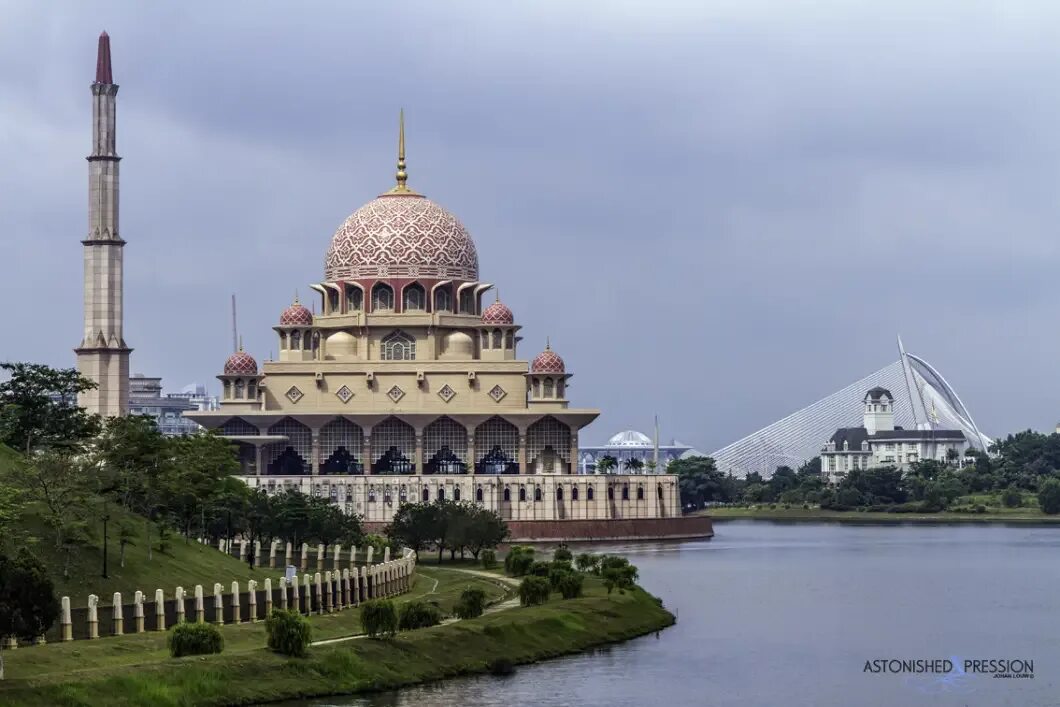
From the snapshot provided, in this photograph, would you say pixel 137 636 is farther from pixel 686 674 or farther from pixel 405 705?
pixel 686 674

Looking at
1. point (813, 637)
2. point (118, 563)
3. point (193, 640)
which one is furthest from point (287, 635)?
point (813, 637)

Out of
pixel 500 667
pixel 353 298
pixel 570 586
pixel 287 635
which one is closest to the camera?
pixel 287 635

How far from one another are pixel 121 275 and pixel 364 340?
21219 mm

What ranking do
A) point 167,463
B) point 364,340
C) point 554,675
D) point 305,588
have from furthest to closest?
point 364,340
point 167,463
point 305,588
point 554,675

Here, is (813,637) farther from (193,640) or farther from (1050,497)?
(1050,497)

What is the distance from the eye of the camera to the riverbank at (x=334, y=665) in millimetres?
47312

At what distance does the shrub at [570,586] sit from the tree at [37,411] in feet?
58.1

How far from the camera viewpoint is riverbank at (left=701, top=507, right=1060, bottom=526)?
17562 cm

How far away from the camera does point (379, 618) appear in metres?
57.1

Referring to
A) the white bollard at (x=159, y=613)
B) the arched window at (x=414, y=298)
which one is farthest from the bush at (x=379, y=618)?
the arched window at (x=414, y=298)

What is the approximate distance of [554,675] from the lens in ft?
192

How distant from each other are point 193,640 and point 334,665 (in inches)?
161

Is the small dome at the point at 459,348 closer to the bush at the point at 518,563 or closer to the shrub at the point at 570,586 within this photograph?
the bush at the point at 518,563

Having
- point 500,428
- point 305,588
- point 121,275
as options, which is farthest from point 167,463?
point 500,428
